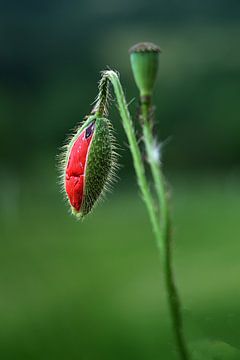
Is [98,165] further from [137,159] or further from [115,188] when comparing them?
[115,188]

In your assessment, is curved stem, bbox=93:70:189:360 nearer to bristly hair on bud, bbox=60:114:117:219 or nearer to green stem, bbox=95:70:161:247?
green stem, bbox=95:70:161:247

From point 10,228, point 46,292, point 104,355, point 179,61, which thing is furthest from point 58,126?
point 104,355

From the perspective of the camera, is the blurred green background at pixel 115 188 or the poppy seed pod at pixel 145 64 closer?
the poppy seed pod at pixel 145 64

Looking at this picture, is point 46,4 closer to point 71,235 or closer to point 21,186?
point 21,186

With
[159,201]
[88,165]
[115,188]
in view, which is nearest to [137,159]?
[159,201]

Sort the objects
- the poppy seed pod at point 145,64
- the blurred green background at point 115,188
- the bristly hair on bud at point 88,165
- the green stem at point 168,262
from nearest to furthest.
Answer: the green stem at point 168,262 < the poppy seed pod at point 145,64 < the bristly hair on bud at point 88,165 < the blurred green background at point 115,188

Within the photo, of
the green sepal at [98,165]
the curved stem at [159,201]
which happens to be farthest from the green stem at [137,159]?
the green sepal at [98,165]

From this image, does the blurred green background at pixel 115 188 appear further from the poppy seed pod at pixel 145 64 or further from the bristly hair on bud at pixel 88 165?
the poppy seed pod at pixel 145 64

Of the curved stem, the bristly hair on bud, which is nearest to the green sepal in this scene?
the bristly hair on bud
